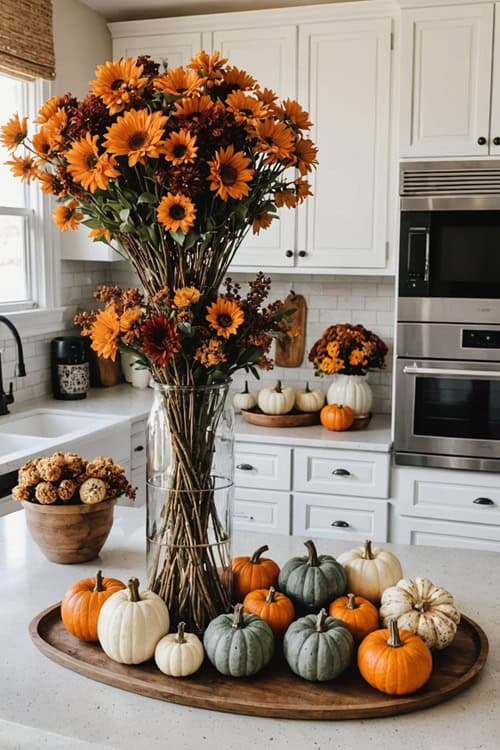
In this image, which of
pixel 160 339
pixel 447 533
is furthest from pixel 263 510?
pixel 160 339

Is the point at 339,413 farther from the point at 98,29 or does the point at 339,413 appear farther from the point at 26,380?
the point at 98,29

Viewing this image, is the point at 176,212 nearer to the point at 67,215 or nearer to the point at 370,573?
the point at 67,215

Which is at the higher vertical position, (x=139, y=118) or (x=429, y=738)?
(x=139, y=118)

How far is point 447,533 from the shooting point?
338cm

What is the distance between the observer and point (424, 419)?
11.3 feet

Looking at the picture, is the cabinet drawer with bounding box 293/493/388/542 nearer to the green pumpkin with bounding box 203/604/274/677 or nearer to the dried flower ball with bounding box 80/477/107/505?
the dried flower ball with bounding box 80/477/107/505

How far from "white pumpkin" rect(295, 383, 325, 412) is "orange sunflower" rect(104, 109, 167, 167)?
269cm

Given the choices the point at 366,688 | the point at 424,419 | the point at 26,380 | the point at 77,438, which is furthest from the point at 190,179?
the point at 26,380

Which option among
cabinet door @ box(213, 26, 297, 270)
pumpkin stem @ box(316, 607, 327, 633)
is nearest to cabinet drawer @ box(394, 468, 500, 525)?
cabinet door @ box(213, 26, 297, 270)

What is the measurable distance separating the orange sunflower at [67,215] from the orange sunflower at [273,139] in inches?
12.5

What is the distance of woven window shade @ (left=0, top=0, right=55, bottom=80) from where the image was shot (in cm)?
317

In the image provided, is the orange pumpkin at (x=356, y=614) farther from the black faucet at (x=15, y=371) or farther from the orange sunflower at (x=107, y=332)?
the black faucet at (x=15, y=371)

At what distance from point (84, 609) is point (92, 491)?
0.37m

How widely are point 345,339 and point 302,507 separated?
779 millimetres
